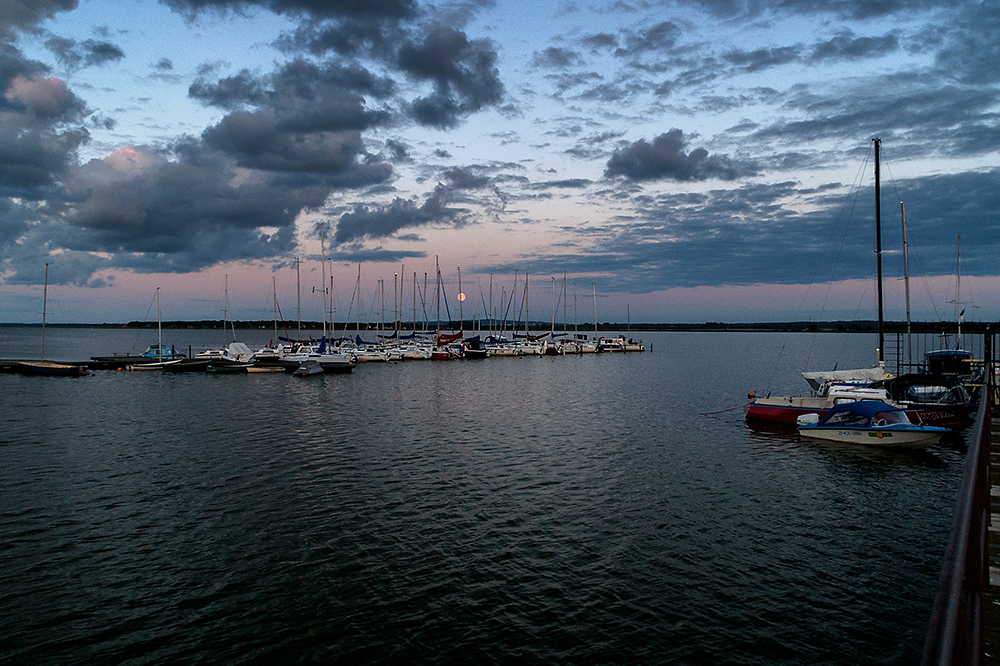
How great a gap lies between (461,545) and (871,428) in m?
24.8

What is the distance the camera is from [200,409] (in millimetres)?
41781

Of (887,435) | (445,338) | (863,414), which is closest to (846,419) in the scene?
(863,414)

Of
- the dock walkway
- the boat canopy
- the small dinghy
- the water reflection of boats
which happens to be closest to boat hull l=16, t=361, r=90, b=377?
the small dinghy

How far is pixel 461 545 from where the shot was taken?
53.7 feet

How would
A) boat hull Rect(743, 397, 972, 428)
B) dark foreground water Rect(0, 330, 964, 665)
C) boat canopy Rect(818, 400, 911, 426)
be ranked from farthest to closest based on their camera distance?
boat hull Rect(743, 397, 972, 428), boat canopy Rect(818, 400, 911, 426), dark foreground water Rect(0, 330, 964, 665)

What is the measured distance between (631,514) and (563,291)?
124274 mm

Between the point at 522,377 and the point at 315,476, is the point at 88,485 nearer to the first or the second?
the point at 315,476

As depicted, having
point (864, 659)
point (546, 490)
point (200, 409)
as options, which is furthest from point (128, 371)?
point (864, 659)

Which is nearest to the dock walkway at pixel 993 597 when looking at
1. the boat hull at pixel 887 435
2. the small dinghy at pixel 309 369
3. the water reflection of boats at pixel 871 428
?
the boat hull at pixel 887 435

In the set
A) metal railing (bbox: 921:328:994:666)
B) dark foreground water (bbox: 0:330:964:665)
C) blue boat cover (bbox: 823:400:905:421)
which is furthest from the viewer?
blue boat cover (bbox: 823:400:905:421)

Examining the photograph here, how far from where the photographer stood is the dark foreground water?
11727 mm

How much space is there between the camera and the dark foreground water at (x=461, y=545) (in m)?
11.7

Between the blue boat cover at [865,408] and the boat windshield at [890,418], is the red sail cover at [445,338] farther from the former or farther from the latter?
the boat windshield at [890,418]

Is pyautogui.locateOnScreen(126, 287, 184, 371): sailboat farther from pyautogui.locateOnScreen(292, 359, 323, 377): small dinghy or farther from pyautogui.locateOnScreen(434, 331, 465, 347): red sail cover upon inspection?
pyautogui.locateOnScreen(434, 331, 465, 347): red sail cover
